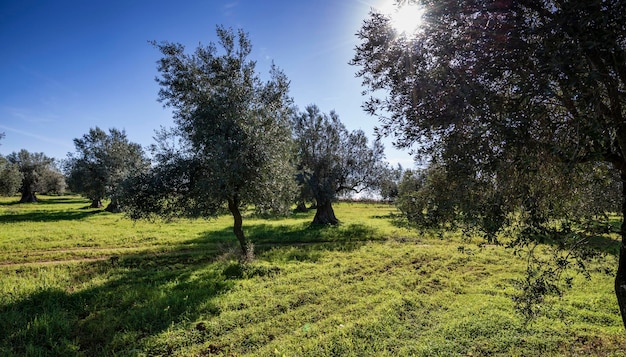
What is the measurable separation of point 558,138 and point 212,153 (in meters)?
11.5

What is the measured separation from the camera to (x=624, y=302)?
6.03 metres

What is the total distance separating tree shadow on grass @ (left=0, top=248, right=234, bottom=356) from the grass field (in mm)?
42

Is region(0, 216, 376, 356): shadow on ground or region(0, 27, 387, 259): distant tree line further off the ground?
region(0, 27, 387, 259): distant tree line

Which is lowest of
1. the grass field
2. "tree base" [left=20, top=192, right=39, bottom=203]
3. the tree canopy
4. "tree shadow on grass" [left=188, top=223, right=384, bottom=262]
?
the grass field

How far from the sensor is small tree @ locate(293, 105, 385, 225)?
29500mm

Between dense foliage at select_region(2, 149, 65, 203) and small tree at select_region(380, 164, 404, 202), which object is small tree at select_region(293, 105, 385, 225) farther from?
dense foliage at select_region(2, 149, 65, 203)

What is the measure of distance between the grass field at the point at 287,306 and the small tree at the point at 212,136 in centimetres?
334

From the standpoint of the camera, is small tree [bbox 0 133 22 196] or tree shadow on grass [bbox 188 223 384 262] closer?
tree shadow on grass [bbox 188 223 384 262]

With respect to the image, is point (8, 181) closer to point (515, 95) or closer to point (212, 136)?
point (212, 136)

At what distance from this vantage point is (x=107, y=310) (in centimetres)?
991

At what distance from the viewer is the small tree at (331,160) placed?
29500mm

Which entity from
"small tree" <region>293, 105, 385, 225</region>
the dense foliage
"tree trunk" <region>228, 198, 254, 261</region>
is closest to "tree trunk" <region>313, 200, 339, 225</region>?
"small tree" <region>293, 105, 385, 225</region>

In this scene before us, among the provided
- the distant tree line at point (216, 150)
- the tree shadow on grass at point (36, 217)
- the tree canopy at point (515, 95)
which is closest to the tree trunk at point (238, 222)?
the distant tree line at point (216, 150)

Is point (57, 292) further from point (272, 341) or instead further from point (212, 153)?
point (272, 341)
